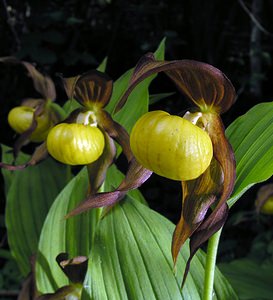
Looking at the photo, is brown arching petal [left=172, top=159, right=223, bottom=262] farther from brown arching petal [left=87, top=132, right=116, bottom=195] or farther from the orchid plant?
brown arching petal [left=87, top=132, right=116, bottom=195]

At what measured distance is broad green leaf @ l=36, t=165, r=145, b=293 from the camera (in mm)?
1408

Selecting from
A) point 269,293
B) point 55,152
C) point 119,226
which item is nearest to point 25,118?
point 55,152

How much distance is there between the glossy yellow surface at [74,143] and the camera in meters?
1.21

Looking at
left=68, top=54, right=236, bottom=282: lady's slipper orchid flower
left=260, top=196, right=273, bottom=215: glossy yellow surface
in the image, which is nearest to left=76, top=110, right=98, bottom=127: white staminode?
left=68, top=54, right=236, bottom=282: lady's slipper orchid flower

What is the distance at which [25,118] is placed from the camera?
69.7 inches

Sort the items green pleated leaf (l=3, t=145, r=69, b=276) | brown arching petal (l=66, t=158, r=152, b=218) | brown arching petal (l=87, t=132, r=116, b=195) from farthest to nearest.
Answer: green pleated leaf (l=3, t=145, r=69, b=276) → brown arching petal (l=87, t=132, r=116, b=195) → brown arching petal (l=66, t=158, r=152, b=218)

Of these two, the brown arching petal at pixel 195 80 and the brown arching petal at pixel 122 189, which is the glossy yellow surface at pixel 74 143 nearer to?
the brown arching petal at pixel 122 189

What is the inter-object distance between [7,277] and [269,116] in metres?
1.73

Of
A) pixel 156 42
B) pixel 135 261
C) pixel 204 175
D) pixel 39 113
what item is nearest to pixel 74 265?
pixel 135 261

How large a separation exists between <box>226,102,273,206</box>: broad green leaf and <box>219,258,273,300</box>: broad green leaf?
75 centimetres

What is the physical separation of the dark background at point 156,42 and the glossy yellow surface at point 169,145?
1838mm

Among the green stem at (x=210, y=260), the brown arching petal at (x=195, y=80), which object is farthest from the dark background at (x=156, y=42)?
the brown arching petal at (x=195, y=80)

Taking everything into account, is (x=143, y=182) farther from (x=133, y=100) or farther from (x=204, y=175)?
(x=133, y=100)

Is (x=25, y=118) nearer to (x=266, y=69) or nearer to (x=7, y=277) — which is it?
(x=7, y=277)
